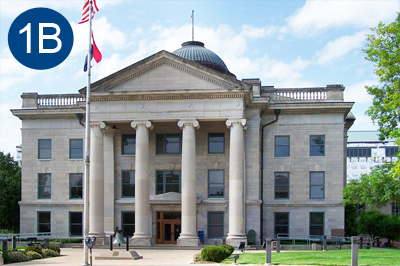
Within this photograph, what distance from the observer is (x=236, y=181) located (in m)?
41.0

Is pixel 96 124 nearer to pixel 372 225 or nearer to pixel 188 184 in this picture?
pixel 188 184

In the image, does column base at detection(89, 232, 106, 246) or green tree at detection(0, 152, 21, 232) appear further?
green tree at detection(0, 152, 21, 232)

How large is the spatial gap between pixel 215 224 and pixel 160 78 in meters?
12.2

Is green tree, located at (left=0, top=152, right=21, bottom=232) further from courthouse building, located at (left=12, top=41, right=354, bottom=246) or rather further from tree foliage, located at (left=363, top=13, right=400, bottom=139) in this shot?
tree foliage, located at (left=363, top=13, right=400, bottom=139)

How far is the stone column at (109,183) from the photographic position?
148 ft

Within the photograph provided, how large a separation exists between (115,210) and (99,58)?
18.0 metres

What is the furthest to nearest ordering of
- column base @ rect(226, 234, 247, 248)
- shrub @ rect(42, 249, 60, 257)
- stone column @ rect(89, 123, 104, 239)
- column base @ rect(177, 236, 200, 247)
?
stone column @ rect(89, 123, 104, 239)
column base @ rect(177, 236, 200, 247)
column base @ rect(226, 234, 247, 248)
shrub @ rect(42, 249, 60, 257)

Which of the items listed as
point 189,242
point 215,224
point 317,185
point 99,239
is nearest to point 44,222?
point 99,239

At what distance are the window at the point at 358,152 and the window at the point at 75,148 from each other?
85864 millimetres

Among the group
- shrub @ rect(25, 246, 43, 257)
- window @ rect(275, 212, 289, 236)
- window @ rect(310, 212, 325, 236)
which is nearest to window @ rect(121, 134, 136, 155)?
window @ rect(275, 212, 289, 236)

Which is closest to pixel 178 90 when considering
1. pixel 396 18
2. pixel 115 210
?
pixel 115 210

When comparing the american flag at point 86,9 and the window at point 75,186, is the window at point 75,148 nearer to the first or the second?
the window at point 75,186

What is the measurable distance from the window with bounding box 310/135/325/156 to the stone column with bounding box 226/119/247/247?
692 centimetres

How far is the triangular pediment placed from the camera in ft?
138
